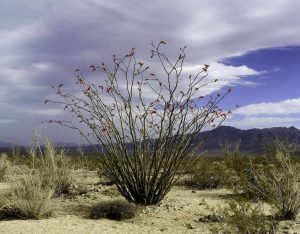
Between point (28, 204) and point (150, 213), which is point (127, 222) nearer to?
point (150, 213)

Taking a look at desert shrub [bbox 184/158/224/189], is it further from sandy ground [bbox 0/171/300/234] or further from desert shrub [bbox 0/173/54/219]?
desert shrub [bbox 0/173/54/219]

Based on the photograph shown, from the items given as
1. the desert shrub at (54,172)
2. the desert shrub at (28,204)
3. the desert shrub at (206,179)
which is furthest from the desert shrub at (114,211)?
the desert shrub at (206,179)

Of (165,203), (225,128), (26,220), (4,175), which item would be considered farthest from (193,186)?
(225,128)

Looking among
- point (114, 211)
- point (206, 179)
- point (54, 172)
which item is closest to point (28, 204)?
point (114, 211)

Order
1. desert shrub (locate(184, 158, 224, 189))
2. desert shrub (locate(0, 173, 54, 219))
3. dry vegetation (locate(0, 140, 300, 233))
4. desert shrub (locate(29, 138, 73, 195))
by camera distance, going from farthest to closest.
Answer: desert shrub (locate(184, 158, 224, 189)) < desert shrub (locate(29, 138, 73, 195)) < desert shrub (locate(0, 173, 54, 219)) < dry vegetation (locate(0, 140, 300, 233))

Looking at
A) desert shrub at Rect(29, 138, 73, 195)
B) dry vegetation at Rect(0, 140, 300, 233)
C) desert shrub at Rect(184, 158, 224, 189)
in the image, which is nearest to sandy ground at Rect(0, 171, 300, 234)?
dry vegetation at Rect(0, 140, 300, 233)

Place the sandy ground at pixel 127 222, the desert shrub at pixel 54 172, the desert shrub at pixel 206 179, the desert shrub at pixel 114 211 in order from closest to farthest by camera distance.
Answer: the sandy ground at pixel 127 222 < the desert shrub at pixel 114 211 < the desert shrub at pixel 54 172 < the desert shrub at pixel 206 179

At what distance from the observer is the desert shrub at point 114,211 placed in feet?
30.5

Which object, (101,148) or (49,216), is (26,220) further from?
(101,148)

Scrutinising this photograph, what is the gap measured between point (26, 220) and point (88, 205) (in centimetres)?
186

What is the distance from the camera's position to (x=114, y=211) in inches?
367

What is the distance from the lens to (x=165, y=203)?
34.9ft

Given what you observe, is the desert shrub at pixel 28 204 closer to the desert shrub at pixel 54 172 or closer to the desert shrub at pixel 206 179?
the desert shrub at pixel 54 172

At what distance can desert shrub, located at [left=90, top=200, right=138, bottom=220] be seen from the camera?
9281 millimetres
